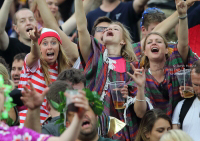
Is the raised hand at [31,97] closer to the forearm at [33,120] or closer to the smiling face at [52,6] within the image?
the forearm at [33,120]

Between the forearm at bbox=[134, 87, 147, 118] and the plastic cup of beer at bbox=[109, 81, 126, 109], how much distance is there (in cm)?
16

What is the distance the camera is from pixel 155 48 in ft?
18.3

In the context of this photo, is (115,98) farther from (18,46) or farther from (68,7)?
(68,7)

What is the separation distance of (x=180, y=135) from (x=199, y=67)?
114 cm

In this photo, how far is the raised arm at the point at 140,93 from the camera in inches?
190

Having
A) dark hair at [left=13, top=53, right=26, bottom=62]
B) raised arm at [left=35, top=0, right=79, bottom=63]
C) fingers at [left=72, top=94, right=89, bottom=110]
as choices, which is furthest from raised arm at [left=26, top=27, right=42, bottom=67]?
fingers at [left=72, top=94, right=89, bottom=110]

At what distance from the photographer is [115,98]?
4.90 metres

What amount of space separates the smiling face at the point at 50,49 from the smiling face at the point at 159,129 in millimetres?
1492

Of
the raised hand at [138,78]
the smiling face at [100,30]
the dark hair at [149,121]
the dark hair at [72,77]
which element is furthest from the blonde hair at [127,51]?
the dark hair at [72,77]

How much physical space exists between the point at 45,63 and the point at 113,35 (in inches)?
40.7

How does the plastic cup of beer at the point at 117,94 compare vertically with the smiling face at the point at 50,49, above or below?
below

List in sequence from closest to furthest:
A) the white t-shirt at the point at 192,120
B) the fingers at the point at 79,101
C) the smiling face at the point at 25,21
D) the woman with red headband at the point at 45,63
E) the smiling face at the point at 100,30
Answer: the fingers at the point at 79,101, the white t-shirt at the point at 192,120, the woman with red headband at the point at 45,63, the smiling face at the point at 100,30, the smiling face at the point at 25,21

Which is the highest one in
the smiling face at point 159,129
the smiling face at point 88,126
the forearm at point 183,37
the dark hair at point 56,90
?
the forearm at point 183,37

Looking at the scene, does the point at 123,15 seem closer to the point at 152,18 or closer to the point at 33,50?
the point at 152,18
